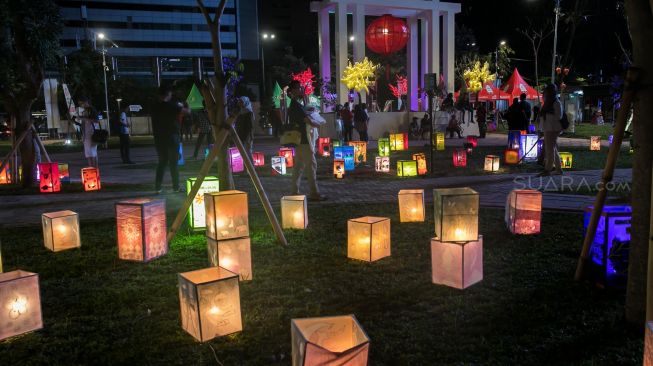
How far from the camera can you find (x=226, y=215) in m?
4.85

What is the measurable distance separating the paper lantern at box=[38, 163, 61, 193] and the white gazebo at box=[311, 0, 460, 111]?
54.8 feet

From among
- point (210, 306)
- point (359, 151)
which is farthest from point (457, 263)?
point (359, 151)

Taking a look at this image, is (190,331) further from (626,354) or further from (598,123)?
(598,123)

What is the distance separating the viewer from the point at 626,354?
10.6ft

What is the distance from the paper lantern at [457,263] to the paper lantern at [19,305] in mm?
3161

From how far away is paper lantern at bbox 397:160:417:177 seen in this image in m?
11.6

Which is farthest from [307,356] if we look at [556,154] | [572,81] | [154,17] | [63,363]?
[154,17]

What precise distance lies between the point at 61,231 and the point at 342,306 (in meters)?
3.61

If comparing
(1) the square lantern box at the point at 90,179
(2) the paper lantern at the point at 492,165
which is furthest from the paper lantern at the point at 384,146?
(1) the square lantern box at the point at 90,179

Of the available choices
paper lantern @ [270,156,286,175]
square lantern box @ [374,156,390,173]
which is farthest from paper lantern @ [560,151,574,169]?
paper lantern @ [270,156,286,175]

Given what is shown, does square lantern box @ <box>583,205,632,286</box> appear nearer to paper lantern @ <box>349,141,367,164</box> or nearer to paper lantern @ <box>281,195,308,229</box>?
paper lantern @ <box>281,195,308,229</box>

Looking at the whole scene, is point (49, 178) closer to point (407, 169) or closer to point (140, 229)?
point (140, 229)

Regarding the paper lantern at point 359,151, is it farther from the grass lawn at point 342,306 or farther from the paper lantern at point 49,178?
the grass lawn at point 342,306

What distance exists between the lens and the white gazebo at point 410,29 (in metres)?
25.5
